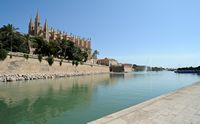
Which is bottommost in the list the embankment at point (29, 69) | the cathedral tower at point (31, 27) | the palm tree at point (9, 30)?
the embankment at point (29, 69)

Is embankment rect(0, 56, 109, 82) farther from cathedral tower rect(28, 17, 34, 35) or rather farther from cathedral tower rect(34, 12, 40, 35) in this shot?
cathedral tower rect(28, 17, 34, 35)

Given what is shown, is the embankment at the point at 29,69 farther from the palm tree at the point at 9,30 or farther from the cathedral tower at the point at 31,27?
the cathedral tower at the point at 31,27

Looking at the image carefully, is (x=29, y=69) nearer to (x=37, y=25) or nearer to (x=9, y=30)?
(x=9, y=30)

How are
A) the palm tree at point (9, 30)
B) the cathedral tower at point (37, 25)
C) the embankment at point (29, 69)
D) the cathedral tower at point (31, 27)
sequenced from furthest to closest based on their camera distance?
the cathedral tower at point (31, 27), the cathedral tower at point (37, 25), the palm tree at point (9, 30), the embankment at point (29, 69)

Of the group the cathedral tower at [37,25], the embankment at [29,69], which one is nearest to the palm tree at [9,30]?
the embankment at [29,69]

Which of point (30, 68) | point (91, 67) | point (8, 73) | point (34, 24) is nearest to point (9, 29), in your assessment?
point (30, 68)

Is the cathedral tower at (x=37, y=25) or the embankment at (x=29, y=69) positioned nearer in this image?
the embankment at (x=29, y=69)

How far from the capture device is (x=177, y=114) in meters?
6.20

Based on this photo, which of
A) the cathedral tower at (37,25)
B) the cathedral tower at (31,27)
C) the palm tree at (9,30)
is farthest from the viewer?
the cathedral tower at (31,27)

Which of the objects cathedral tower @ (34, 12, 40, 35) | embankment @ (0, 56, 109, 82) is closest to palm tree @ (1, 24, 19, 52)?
embankment @ (0, 56, 109, 82)

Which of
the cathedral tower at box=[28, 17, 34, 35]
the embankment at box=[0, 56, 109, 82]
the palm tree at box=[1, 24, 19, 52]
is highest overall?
the cathedral tower at box=[28, 17, 34, 35]

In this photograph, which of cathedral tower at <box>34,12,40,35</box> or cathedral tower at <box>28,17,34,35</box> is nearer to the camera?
cathedral tower at <box>34,12,40,35</box>

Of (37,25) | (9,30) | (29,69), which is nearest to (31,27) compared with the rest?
(37,25)

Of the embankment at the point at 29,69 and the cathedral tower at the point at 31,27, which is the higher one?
the cathedral tower at the point at 31,27
